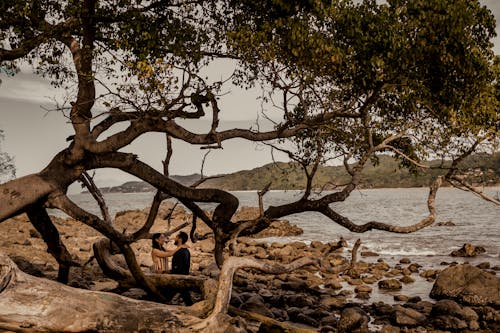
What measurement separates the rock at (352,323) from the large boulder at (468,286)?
6.04 meters

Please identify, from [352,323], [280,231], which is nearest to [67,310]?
[352,323]

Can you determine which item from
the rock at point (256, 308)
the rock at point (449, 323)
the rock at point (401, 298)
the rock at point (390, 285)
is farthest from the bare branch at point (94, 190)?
the rock at point (390, 285)

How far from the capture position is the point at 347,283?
20.9 meters

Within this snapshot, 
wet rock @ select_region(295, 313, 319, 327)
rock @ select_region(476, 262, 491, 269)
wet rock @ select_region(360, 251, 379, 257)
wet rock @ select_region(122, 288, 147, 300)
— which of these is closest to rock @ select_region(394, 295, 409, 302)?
wet rock @ select_region(295, 313, 319, 327)

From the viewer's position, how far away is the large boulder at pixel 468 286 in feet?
54.3

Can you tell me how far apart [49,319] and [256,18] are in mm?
7534

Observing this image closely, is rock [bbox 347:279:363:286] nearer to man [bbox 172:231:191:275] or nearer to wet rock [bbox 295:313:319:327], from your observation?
wet rock [bbox 295:313:319:327]

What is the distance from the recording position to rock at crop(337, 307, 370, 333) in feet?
42.2

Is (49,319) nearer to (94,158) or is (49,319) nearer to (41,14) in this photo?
(94,158)

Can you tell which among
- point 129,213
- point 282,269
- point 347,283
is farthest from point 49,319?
point 129,213

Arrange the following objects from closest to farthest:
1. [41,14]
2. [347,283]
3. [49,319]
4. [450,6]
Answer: [49,319]
[450,6]
[41,14]
[347,283]

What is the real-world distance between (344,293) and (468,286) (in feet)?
15.9

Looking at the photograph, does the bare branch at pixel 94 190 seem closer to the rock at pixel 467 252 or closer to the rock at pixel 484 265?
the rock at pixel 484 265

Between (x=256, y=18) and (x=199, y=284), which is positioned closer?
(x=199, y=284)
